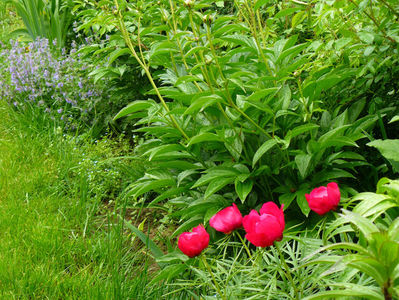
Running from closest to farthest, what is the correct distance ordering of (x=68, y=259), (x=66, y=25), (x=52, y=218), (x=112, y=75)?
(x=68, y=259)
(x=52, y=218)
(x=112, y=75)
(x=66, y=25)

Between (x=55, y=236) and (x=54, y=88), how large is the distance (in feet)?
6.38

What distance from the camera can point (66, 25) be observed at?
5145 millimetres

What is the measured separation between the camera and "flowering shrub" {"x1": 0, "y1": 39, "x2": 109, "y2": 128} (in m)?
3.79

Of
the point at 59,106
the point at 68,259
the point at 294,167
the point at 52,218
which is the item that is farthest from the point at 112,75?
the point at 294,167

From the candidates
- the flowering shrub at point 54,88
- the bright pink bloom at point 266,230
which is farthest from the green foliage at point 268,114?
the flowering shrub at point 54,88

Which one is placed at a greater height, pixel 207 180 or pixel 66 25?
pixel 66 25

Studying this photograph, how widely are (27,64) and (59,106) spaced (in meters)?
0.52

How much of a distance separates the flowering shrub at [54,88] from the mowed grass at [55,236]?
0.38 m

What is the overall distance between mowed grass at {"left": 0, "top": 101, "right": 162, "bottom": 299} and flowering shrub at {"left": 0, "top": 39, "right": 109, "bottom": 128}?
38 cm

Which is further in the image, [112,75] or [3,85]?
[3,85]

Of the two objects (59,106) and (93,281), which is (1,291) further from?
(59,106)

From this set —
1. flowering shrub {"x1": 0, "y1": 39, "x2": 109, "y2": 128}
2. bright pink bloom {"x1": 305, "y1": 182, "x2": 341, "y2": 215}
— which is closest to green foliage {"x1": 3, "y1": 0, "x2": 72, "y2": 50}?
flowering shrub {"x1": 0, "y1": 39, "x2": 109, "y2": 128}

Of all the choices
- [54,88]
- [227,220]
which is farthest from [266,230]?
[54,88]

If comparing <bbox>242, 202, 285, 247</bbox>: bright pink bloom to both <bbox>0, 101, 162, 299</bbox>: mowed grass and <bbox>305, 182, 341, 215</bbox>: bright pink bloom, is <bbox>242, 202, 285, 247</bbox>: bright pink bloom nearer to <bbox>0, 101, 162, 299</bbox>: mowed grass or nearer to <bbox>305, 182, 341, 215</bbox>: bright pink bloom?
<bbox>305, 182, 341, 215</bbox>: bright pink bloom
